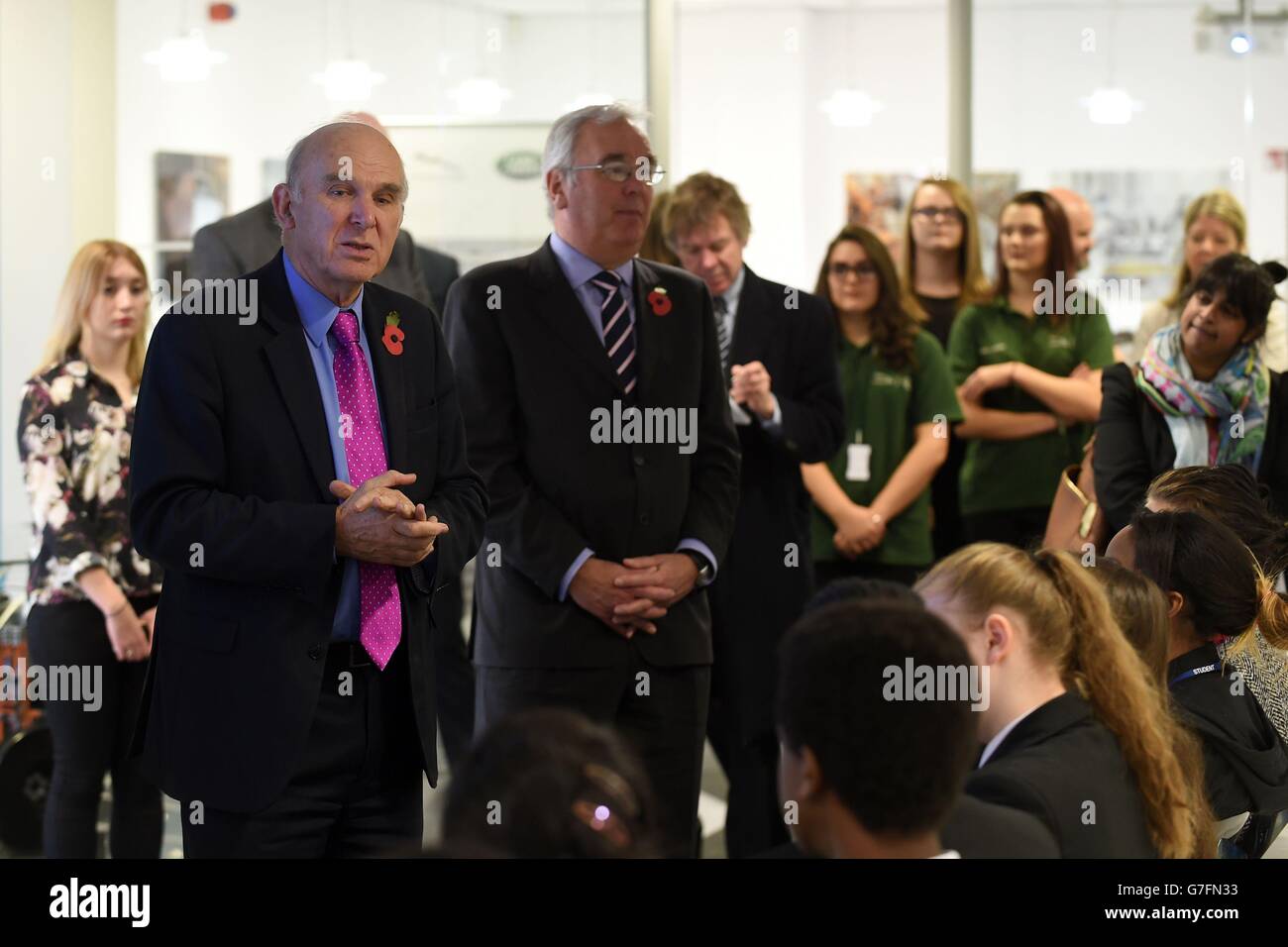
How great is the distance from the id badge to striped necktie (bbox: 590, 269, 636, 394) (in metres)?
1.35

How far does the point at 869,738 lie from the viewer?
1.56m

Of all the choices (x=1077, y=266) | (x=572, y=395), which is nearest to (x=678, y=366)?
(x=572, y=395)

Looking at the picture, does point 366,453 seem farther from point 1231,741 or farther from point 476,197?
point 476,197

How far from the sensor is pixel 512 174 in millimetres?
5832

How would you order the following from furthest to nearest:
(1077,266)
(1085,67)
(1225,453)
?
(1085,67) → (1077,266) → (1225,453)

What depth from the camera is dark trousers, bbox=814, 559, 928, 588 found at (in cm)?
429

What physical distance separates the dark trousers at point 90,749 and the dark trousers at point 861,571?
1.90 m

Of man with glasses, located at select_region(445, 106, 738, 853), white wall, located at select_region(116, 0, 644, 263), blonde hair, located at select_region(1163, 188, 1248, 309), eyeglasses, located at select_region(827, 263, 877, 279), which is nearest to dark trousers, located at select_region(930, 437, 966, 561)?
eyeglasses, located at select_region(827, 263, 877, 279)

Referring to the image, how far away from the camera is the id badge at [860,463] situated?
4.34 metres

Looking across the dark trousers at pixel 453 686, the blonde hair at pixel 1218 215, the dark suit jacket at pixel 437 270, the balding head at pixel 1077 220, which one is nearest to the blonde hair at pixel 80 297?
the dark suit jacket at pixel 437 270

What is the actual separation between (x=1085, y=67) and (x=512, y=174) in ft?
8.87
